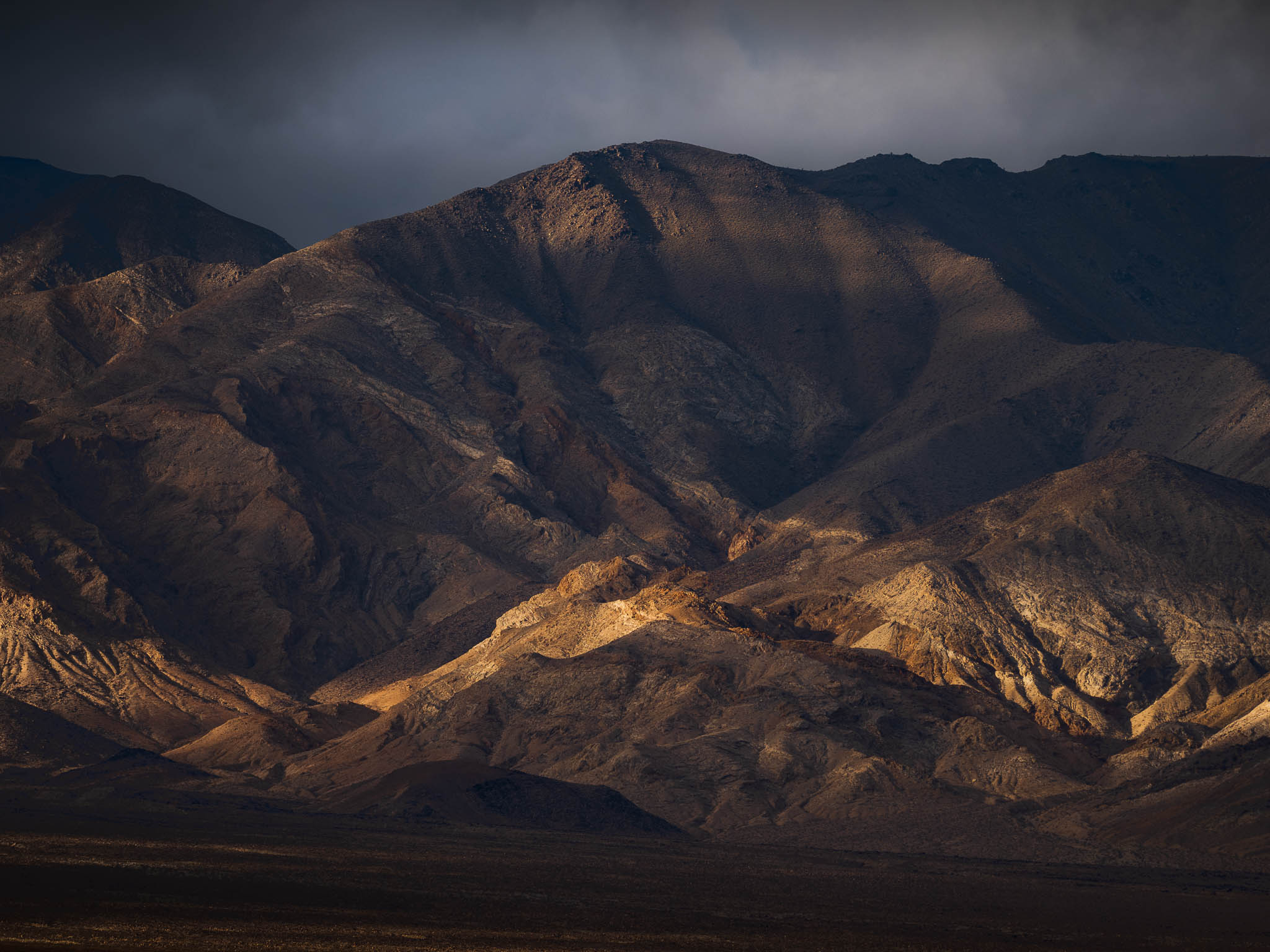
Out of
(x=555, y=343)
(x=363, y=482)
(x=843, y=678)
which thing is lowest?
(x=843, y=678)

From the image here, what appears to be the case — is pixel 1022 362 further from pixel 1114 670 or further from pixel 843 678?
pixel 843 678

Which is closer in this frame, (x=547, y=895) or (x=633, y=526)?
(x=547, y=895)

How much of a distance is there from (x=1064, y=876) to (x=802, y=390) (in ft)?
372

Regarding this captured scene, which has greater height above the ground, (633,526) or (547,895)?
(633,526)

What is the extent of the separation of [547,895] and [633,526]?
9118 cm

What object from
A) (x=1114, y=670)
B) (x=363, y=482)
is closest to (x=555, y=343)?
(x=363, y=482)

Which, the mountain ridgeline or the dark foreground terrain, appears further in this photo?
the mountain ridgeline

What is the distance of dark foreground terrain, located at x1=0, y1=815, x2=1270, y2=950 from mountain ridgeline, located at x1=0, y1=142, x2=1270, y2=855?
7.45m

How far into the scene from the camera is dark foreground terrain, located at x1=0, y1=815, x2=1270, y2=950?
43469mm

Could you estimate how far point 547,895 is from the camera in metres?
53.7

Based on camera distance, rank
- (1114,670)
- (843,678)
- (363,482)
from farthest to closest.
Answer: (363,482) → (1114,670) → (843,678)

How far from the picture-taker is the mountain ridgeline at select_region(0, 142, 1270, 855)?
→ 3164 inches

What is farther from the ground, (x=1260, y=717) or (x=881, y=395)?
(x=881, y=395)

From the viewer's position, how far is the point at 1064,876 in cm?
6384
